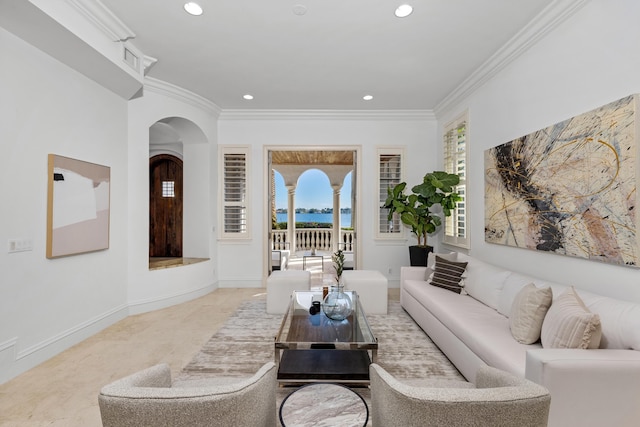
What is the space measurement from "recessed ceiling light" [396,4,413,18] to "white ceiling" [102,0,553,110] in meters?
0.04

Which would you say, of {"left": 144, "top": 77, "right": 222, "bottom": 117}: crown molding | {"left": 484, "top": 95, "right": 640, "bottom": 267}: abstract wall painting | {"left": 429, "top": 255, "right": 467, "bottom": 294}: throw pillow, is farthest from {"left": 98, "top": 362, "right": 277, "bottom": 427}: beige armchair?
{"left": 144, "top": 77, "right": 222, "bottom": 117}: crown molding

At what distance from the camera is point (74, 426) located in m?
1.97

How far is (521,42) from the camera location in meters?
3.12

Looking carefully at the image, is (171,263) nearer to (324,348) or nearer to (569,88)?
(324,348)

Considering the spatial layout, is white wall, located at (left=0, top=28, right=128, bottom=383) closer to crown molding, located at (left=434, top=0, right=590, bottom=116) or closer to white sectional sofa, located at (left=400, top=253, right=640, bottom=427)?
white sectional sofa, located at (left=400, top=253, right=640, bottom=427)

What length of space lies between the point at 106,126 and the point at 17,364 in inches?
101

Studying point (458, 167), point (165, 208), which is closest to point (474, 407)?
point (458, 167)

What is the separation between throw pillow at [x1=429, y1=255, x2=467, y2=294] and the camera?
3.57 m

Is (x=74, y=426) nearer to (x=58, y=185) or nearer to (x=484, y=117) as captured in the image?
(x=58, y=185)

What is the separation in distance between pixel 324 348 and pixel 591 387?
1.50m

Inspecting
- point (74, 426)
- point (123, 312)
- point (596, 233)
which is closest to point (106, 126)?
point (123, 312)

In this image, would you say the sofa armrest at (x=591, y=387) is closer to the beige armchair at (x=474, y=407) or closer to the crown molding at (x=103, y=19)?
the beige armchair at (x=474, y=407)

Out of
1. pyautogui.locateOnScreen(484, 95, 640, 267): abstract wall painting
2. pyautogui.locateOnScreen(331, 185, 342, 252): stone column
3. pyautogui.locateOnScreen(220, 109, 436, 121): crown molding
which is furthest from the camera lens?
pyautogui.locateOnScreen(331, 185, 342, 252): stone column

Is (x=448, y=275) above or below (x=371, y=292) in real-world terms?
above
